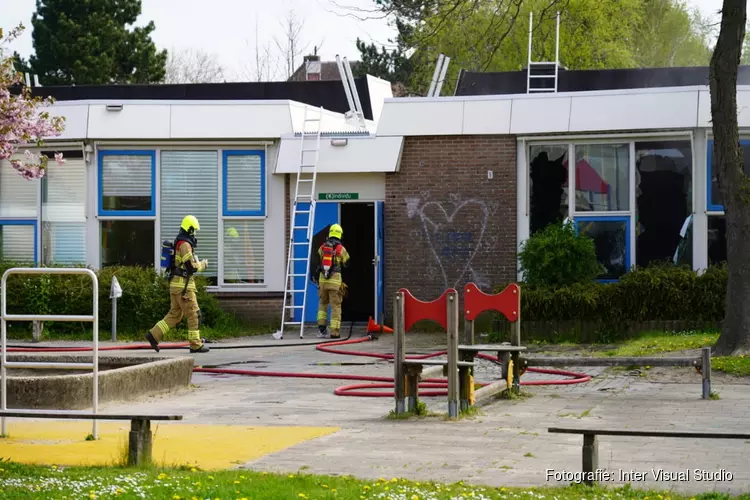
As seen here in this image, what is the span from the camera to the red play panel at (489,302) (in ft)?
40.3

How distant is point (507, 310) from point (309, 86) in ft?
52.0

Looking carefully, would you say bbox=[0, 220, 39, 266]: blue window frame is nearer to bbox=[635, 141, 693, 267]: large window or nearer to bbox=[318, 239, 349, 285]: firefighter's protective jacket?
bbox=[318, 239, 349, 285]: firefighter's protective jacket

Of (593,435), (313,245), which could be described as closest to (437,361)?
(593,435)

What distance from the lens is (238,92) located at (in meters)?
28.8

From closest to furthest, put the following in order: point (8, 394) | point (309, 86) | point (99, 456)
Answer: point (99, 456) < point (8, 394) < point (309, 86)

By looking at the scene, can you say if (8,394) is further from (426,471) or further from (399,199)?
(399,199)

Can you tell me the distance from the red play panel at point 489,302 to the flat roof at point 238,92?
14.8 meters

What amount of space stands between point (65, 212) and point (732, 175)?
12570 mm

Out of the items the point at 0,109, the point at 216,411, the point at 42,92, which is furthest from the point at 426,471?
the point at 42,92

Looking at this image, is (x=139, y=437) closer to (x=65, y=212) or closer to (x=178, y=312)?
(x=178, y=312)

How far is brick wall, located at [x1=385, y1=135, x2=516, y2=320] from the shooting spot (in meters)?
21.2

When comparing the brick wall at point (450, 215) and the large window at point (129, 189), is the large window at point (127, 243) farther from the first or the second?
the brick wall at point (450, 215)

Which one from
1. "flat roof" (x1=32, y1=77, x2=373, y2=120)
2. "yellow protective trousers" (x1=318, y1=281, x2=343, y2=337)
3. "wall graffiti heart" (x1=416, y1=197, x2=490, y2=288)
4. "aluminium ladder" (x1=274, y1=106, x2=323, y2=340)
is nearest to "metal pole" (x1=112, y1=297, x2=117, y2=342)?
"aluminium ladder" (x1=274, y1=106, x2=323, y2=340)

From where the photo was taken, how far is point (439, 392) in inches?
498
